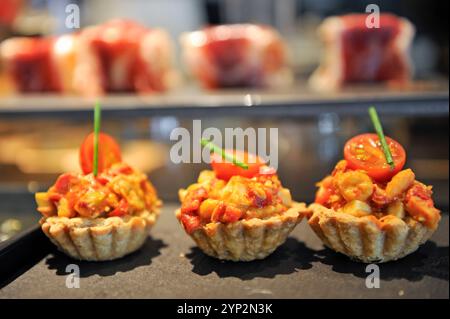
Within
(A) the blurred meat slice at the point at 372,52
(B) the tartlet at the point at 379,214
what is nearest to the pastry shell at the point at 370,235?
(B) the tartlet at the point at 379,214

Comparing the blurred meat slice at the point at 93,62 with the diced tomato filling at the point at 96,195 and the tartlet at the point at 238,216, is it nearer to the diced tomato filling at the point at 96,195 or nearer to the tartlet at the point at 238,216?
the diced tomato filling at the point at 96,195

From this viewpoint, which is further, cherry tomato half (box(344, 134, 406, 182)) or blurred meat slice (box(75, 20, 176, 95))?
blurred meat slice (box(75, 20, 176, 95))

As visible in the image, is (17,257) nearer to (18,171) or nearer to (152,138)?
(18,171)

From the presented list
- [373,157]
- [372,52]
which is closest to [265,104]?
[373,157]

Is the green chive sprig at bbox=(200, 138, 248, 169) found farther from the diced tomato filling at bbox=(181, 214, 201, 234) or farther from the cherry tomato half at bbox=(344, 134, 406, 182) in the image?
the cherry tomato half at bbox=(344, 134, 406, 182)

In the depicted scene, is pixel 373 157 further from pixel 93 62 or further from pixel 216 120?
pixel 216 120

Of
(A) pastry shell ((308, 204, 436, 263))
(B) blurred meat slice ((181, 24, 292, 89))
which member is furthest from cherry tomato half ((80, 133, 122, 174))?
(B) blurred meat slice ((181, 24, 292, 89))
